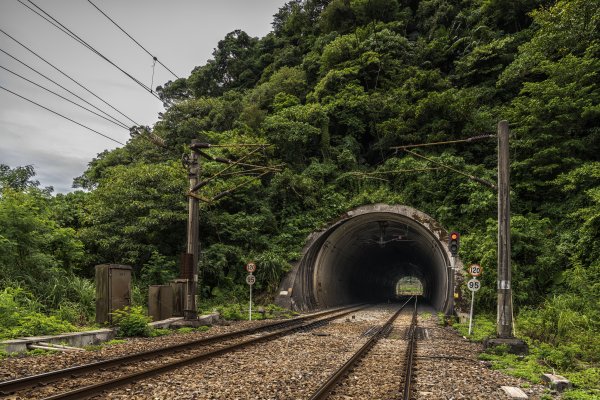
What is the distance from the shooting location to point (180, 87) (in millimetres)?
48844

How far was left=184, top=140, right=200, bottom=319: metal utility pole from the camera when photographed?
47.0ft

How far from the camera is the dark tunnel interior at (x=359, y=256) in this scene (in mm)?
23281

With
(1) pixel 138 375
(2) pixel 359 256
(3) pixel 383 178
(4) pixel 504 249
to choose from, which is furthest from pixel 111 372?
(2) pixel 359 256

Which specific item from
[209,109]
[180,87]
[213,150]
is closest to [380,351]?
[213,150]

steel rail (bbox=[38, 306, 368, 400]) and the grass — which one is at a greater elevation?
steel rail (bbox=[38, 306, 368, 400])

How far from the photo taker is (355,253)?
3297 centimetres

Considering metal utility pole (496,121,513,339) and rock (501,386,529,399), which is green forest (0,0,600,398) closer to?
metal utility pole (496,121,513,339)

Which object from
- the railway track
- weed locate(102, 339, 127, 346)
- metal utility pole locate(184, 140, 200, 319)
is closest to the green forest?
weed locate(102, 339, 127, 346)

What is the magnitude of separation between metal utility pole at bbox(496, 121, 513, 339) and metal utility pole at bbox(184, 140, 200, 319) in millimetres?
9016

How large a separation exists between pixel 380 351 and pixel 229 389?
5.13 m

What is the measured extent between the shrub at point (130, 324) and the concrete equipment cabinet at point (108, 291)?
27 centimetres

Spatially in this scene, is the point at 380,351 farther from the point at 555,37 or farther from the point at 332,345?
the point at 555,37

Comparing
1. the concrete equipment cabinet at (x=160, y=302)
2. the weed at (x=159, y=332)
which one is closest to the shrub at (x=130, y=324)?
the weed at (x=159, y=332)

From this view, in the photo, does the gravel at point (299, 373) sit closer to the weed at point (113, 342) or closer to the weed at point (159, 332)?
the weed at point (113, 342)
